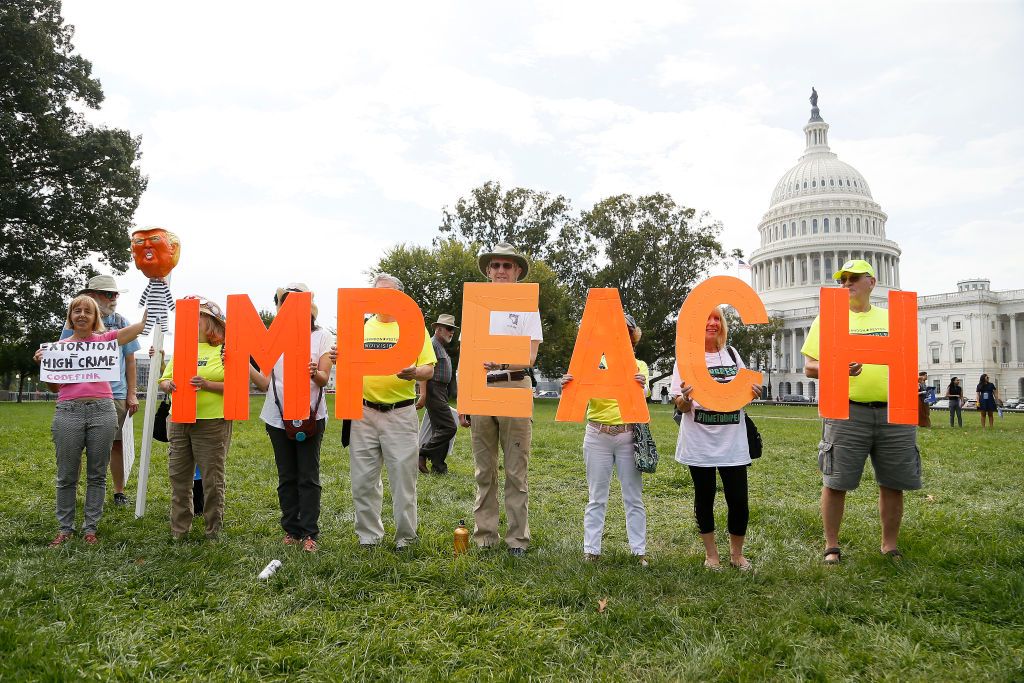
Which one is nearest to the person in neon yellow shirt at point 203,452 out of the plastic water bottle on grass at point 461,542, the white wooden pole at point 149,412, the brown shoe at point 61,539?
the white wooden pole at point 149,412

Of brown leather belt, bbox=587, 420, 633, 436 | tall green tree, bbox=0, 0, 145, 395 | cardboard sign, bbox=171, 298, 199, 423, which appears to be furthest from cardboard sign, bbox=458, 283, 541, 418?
tall green tree, bbox=0, 0, 145, 395

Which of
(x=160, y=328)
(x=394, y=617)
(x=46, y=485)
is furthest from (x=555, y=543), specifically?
(x=46, y=485)

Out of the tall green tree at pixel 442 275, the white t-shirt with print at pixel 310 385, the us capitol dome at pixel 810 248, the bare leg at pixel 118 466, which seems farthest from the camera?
the us capitol dome at pixel 810 248

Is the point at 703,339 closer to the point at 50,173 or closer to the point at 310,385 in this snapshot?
the point at 310,385

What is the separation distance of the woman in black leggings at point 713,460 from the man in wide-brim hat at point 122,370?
208 inches

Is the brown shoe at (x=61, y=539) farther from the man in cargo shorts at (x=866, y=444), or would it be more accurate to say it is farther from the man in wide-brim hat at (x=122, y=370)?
the man in cargo shorts at (x=866, y=444)

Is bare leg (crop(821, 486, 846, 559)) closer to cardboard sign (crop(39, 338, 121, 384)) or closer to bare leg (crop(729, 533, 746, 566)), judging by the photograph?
bare leg (crop(729, 533, 746, 566))

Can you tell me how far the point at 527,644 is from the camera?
3.54m

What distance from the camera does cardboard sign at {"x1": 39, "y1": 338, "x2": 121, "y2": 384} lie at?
5.51 meters

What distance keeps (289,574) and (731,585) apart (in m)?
3.08

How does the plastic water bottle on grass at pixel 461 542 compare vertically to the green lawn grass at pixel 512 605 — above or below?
above

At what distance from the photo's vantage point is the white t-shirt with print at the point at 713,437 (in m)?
4.92

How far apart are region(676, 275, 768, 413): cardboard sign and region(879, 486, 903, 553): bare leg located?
4.59 ft

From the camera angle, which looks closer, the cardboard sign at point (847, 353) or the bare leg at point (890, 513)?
the cardboard sign at point (847, 353)
